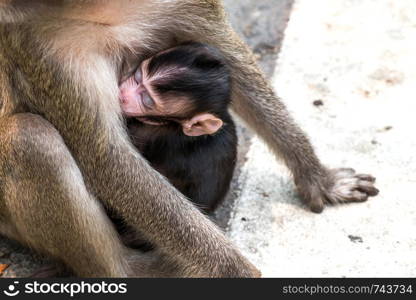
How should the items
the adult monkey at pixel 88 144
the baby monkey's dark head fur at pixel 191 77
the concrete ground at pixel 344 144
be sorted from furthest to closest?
the concrete ground at pixel 344 144, the baby monkey's dark head fur at pixel 191 77, the adult monkey at pixel 88 144

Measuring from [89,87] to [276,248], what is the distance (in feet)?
5.29

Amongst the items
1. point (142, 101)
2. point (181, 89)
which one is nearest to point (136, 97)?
point (142, 101)

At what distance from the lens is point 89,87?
13.4 ft

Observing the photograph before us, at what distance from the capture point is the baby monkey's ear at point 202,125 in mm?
4363

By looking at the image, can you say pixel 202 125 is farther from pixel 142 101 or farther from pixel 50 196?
pixel 50 196

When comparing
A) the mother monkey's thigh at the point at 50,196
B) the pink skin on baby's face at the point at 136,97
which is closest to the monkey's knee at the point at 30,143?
the mother monkey's thigh at the point at 50,196

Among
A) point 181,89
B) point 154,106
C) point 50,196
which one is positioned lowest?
point 50,196

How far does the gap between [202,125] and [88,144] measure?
0.68 meters

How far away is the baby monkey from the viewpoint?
4.34 meters

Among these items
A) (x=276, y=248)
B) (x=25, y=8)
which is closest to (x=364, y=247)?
(x=276, y=248)

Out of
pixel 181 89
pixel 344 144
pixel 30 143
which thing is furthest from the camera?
pixel 344 144

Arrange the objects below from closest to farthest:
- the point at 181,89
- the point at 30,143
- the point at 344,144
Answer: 1. the point at 30,143
2. the point at 181,89
3. the point at 344,144

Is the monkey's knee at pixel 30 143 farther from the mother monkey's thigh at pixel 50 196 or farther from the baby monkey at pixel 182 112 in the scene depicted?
the baby monkey at pixel 182 112

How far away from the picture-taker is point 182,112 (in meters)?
4.38
